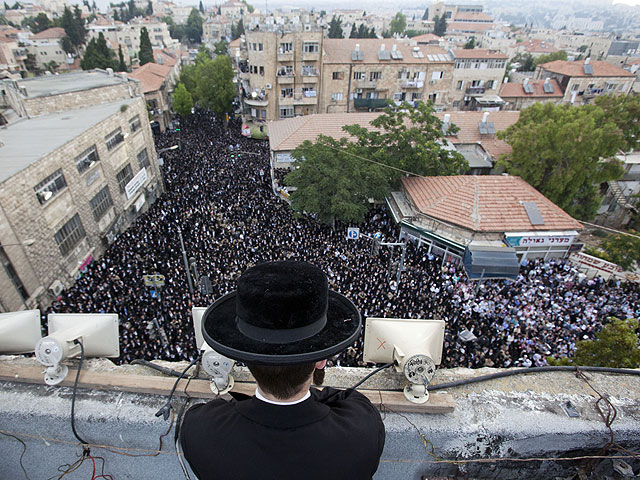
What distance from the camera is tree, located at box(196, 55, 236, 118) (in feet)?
118

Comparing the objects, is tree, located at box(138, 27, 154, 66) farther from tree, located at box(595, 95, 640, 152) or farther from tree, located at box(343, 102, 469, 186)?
tree, located at box(595, 95, 640, 152)

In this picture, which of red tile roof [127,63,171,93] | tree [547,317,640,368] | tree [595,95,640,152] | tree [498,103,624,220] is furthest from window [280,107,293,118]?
tree [547,317,640,368]

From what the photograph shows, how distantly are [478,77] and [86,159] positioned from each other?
40.8 m

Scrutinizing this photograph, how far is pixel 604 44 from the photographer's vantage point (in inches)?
3644

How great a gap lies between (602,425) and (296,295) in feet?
11.5

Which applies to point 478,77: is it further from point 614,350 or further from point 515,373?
point 515,373

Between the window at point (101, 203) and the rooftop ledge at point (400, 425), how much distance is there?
16.2 metres

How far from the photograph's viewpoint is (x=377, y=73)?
36.5 meters

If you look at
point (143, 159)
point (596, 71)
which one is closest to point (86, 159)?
point (143, 159)

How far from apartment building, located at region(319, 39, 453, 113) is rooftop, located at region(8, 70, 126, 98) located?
19.8 meters

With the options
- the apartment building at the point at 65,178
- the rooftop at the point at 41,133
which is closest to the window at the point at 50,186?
the apartment building at the point at 65,178

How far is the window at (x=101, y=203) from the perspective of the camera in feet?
57.1

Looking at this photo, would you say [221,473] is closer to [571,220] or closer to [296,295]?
[296,295]

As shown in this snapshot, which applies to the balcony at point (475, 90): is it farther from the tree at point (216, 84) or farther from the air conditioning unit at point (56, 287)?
the air conditioning unit at point (56, 287)
